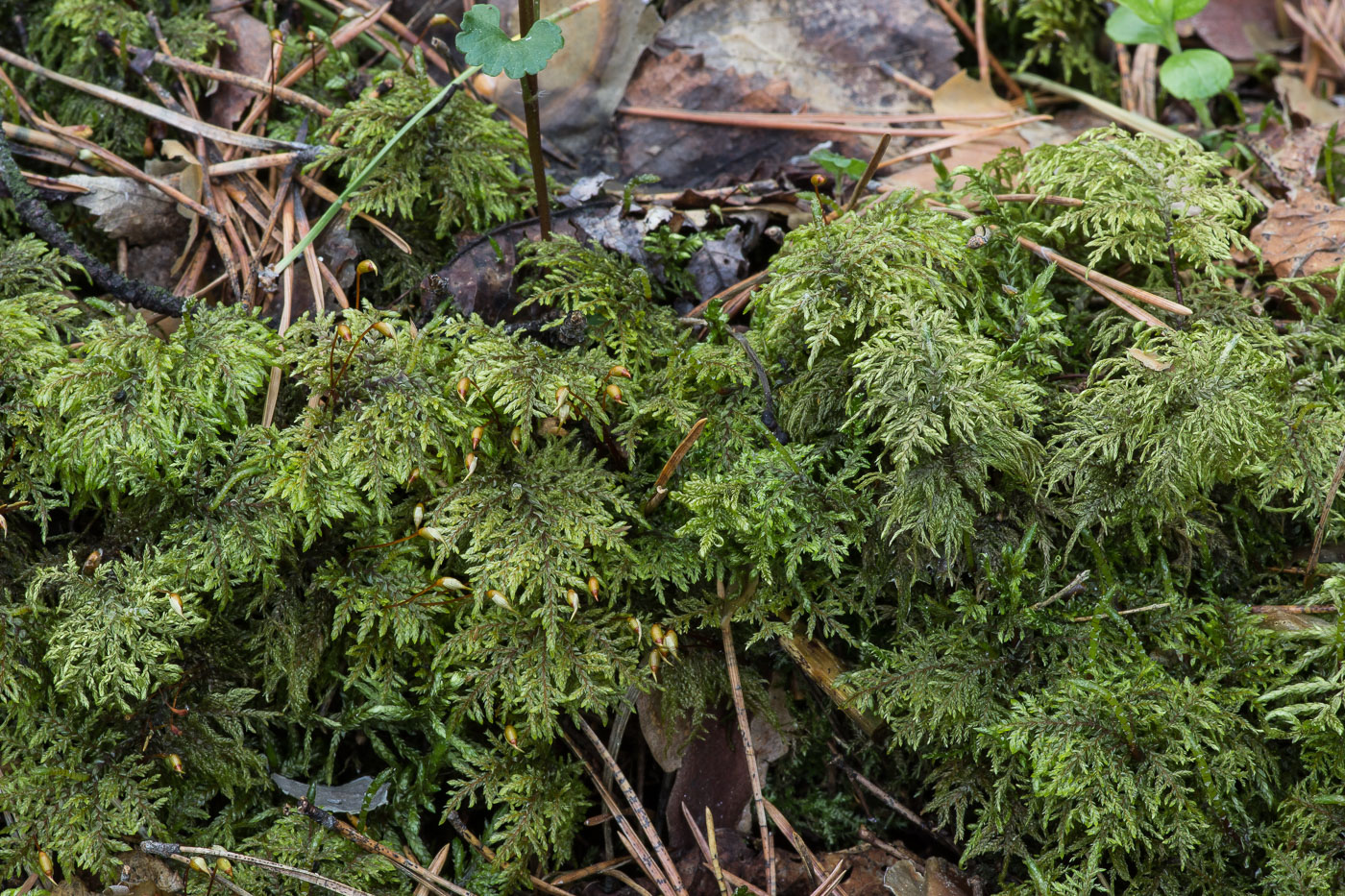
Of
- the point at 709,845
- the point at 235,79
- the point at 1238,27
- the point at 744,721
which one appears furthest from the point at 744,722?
the point at 1238,27

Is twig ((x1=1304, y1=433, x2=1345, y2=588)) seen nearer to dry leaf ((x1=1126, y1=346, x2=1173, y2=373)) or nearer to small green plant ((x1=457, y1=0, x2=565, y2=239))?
dry leaf ((x1=1126, y1=346, x2=1173, y2=373))

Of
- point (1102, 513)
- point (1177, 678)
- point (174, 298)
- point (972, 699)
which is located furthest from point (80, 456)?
point (1177, 678)

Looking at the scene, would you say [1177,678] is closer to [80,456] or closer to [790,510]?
[790,510]

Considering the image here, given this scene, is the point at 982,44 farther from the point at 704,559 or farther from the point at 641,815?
the point at 641,815

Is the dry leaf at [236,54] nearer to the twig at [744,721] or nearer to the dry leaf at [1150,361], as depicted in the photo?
the twig at [744,721]

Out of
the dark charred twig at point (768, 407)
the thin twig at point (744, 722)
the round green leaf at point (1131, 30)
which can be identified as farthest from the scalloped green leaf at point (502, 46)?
the round green leaf at point (1131, 30)

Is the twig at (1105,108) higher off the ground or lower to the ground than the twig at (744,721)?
higher
